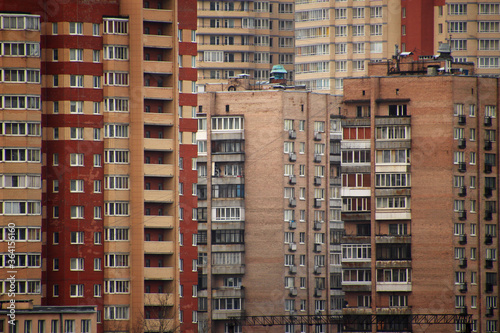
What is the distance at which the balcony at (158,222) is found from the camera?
496 feet

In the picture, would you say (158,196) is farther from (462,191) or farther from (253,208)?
(462,191)

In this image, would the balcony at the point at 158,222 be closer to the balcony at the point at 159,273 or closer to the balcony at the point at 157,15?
the balcony at the point at 159,273

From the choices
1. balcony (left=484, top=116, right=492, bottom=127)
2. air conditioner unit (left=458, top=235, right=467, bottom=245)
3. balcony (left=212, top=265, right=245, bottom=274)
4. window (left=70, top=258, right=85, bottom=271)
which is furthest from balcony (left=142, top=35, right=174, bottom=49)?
balcony (left=212, top=265, right=245, bottom=274)

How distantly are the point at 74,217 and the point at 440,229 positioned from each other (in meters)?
39.2

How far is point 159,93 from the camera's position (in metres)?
152

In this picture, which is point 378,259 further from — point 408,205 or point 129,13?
point 129,13

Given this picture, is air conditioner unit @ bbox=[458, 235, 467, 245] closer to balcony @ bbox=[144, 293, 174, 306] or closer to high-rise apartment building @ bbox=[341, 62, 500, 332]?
high-rise apartment building @ bbox=[341, 62, 500, 332]

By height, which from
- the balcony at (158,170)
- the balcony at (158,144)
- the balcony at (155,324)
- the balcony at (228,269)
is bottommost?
the balcony at (155,324)

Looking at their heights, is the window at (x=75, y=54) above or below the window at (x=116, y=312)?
above

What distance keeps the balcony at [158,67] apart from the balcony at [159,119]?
→ 4.09 m

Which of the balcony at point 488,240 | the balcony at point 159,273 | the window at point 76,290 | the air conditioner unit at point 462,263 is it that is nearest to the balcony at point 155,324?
the balcony at point 159,273

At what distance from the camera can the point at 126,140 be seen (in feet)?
493

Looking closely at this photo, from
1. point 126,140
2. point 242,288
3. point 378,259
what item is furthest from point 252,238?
point 126,140

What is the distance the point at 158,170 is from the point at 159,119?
4.89 metres
